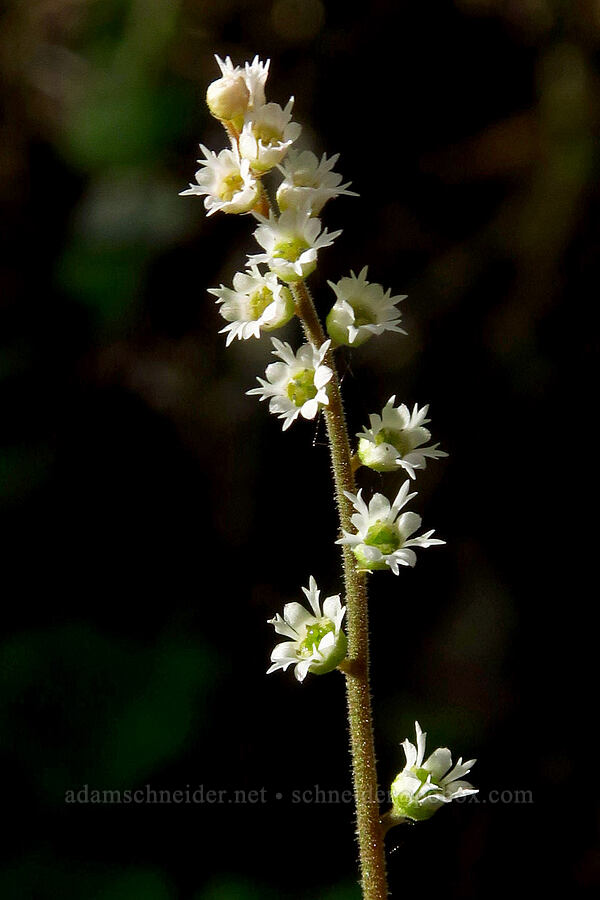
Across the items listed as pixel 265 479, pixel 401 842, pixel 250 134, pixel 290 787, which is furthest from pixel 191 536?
pixel 250 134

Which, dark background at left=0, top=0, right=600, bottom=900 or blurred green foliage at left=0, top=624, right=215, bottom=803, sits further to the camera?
dark background at left=0, top=0, right=600, bottom=900

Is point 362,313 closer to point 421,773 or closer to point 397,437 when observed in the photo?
point 397,437

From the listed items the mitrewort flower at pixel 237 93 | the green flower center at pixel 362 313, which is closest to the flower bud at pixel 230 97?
the mitrewort flower at pixel 237 93

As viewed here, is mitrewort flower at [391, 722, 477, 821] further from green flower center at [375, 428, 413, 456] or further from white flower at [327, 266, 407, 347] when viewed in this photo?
white flower at [327, 266, 407, 347]

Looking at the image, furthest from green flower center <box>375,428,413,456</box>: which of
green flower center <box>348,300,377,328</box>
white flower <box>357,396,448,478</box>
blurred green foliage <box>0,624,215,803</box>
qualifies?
blurred green foliage <box>0,624,215,803</box>

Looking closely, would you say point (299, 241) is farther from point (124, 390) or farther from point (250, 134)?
point (124, 390)

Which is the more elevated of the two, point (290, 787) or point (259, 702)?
point (259, 702)
